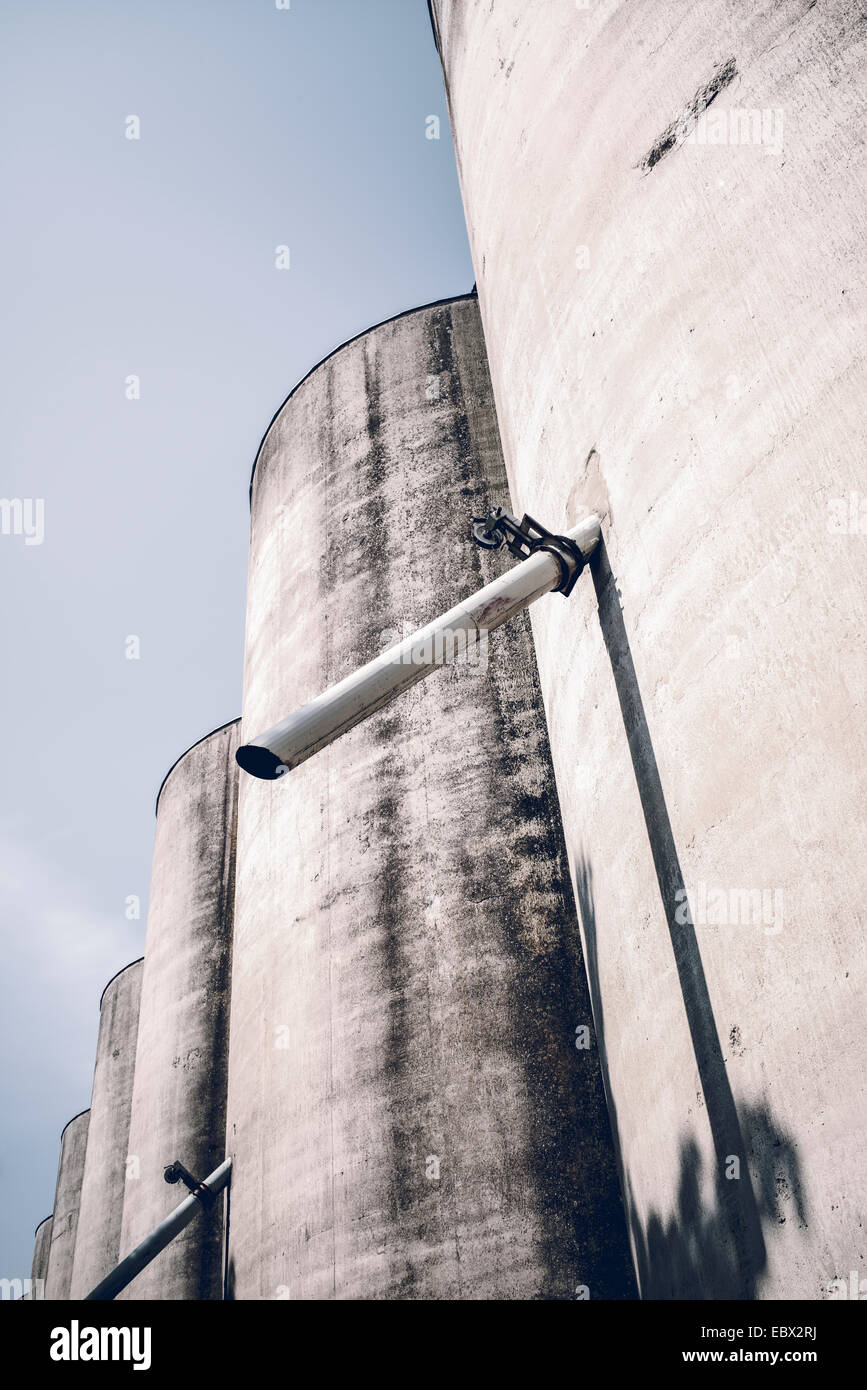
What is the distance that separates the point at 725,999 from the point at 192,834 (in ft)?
50.9

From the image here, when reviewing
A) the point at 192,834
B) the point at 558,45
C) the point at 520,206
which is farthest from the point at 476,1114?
the point at 192,834

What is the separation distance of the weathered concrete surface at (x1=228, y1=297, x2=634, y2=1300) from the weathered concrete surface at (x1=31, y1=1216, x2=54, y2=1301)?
2858 cm

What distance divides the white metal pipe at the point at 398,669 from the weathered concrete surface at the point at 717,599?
0.43 m

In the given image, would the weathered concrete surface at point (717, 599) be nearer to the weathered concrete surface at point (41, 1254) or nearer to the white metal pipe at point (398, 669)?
the white metal pipe at point (398, 669)

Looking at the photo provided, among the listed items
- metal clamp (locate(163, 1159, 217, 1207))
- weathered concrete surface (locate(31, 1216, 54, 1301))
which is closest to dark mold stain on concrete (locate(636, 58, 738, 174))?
metal clamp (locate(163, 1159, 217, 1207))

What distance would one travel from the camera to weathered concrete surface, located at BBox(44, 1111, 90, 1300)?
2647 centimetres

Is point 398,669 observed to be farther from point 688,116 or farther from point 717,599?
point 688,116

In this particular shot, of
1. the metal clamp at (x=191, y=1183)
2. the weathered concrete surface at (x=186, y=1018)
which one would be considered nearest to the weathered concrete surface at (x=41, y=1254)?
the weathered concrete surface at (x=186, y=1018)

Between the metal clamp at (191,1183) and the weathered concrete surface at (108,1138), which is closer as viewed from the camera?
the metal clamp at (191,1183)

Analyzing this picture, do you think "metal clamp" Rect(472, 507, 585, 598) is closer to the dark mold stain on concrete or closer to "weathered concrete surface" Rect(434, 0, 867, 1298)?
"weathered concrete surface" Rect(434, 0, 867, 1298)

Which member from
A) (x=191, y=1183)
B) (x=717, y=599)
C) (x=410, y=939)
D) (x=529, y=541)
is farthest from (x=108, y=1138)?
(x=717, y=599)

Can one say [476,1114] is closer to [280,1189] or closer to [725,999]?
[280,1189]

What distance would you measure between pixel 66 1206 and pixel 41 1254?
9425 mm

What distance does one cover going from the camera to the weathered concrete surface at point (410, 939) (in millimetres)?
8406
